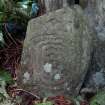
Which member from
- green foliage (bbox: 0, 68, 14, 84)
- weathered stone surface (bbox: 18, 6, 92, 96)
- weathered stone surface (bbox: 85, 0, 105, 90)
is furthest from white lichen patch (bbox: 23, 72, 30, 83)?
weathered stone surface (bbox: 85, 0, 105, 90)

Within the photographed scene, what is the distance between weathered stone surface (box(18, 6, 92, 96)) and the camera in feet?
10.1

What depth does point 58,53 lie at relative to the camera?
3105mm

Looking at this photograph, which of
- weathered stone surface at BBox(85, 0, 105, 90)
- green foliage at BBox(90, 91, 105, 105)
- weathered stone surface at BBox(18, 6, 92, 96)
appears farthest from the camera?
weathered stone surface at BBox(85, 0, 105, 90)

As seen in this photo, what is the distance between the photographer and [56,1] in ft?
11.0

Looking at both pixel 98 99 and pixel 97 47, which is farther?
pixel 97 47

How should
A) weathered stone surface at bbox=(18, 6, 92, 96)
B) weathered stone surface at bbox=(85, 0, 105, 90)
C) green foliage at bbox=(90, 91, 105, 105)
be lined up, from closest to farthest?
1. green foliage at bbox=(90, 91, 105, 105)
2. weathered stone surface at bbox=(18, 6, 92, 96)
3. weathered stone surface at bbox=(85, 0, 105, 90)

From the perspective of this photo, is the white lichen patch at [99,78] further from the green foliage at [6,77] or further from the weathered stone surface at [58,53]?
the green foliage at [6,77]

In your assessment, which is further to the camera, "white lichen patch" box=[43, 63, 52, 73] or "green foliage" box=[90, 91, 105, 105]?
"white lichen patch" box=[43, 63, 52, 73]

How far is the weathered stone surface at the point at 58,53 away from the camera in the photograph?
3.08 meters

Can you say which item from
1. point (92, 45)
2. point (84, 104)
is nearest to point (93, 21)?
point (92, 45)

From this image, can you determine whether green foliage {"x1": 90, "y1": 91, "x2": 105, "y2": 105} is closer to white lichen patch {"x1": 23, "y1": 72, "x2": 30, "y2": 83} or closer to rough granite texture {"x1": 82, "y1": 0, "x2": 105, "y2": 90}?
rough granite texture {"x1": 82, "y1": 0, "x2": 105, "y2": 90}

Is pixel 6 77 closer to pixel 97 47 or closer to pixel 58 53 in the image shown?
pixel 58 53

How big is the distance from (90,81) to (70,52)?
0.37m

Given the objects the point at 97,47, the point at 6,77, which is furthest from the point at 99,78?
the point at 6,77
